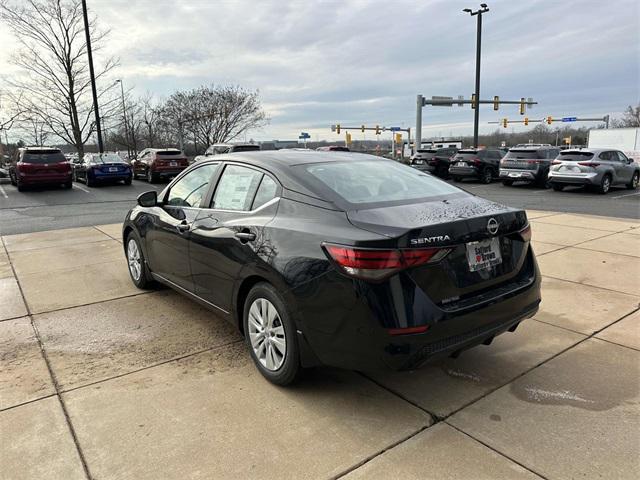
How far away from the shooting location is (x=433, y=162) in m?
23.6

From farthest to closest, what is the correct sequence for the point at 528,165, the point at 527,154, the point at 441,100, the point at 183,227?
the point at 441,100, the point at 527,154, the point at 528,165, the point at 183,227

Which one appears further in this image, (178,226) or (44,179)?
(44,179)

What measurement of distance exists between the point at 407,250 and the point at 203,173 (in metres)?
2.35

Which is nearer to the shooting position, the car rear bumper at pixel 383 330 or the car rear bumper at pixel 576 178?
the car rear bumper at pixel 383 330

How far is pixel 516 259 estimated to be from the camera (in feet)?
10.2

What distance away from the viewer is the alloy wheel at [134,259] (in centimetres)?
523

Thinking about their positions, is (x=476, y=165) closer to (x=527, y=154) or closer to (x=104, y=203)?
(x=527, y=154)

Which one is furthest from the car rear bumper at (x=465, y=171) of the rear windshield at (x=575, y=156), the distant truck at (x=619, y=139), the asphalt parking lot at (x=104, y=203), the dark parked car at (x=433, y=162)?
the distant truck at (x=619, y=139)

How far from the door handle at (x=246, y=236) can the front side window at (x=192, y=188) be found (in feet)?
2.91

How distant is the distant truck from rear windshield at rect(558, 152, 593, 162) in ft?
55.0

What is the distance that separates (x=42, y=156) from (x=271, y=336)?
19.0m

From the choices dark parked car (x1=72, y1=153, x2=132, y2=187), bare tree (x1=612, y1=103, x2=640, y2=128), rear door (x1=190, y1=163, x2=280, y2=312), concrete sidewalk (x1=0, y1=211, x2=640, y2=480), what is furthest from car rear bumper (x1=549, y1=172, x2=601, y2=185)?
bare tree (x1=612, y1=103, x2=640, y2=128)

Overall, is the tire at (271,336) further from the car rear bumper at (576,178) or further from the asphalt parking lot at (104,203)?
the car rear bumper at (576,178)

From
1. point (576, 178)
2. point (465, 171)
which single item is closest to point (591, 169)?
point (576, 178)
